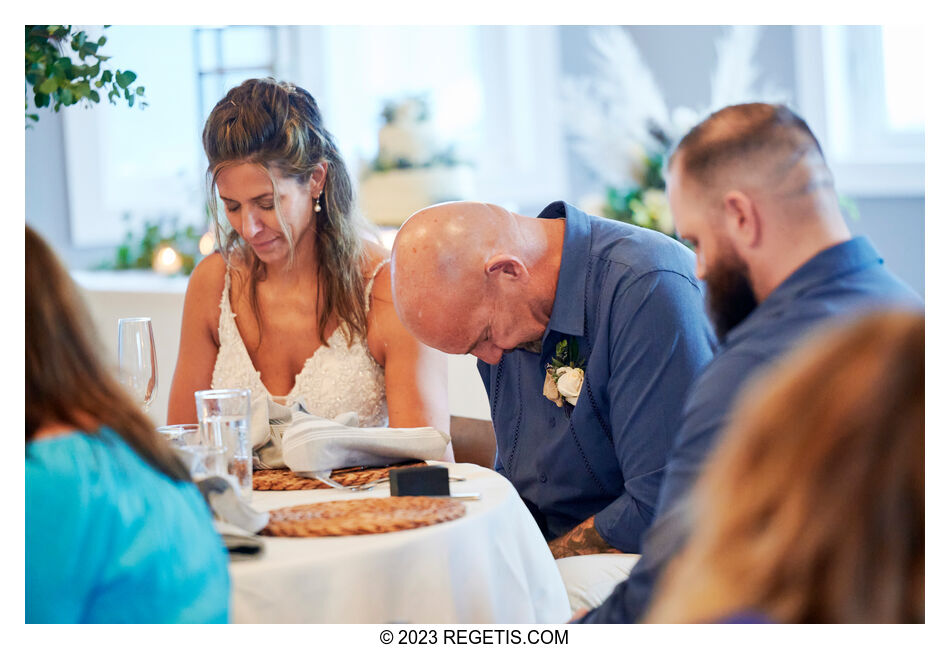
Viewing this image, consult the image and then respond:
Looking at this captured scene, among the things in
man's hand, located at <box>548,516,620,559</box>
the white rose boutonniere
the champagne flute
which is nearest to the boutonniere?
the white rose boutonniere

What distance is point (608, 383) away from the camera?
1.97 m

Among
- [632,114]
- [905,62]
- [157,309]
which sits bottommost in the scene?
[157,309]

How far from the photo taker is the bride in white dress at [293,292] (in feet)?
8.10

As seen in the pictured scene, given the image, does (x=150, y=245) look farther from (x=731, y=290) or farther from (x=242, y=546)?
(x=731, y=290)

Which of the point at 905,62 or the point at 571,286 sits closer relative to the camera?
the point at 905,62

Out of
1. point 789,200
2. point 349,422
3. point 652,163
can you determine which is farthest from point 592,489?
point 652,163

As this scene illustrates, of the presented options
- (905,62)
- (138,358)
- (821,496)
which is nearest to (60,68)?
(138,358)

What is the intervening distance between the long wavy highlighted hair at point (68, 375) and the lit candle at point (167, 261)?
4196mm

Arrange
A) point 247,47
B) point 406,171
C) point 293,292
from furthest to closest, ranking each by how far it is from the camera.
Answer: point 247,47, point 406,171, point 293,292

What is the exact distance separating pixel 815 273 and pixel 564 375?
28.3 inches

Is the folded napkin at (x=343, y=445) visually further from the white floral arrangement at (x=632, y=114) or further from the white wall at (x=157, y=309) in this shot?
the white floral arrangement at (x=632, y=114)

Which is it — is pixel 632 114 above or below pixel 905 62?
above

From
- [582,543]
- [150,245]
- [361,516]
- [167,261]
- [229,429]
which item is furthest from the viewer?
[150,245]

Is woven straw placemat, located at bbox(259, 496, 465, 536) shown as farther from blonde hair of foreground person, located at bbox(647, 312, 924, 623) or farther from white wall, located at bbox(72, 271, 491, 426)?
white wall, located at bbox(72, 271, 491, 426)
